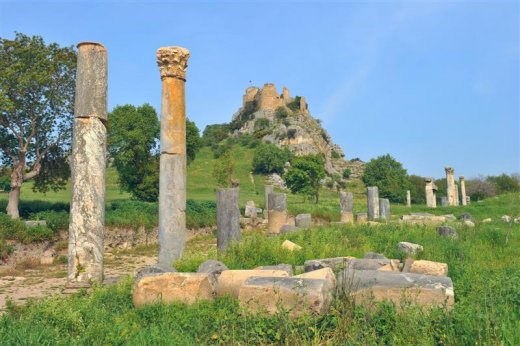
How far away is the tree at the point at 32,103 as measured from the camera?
22.7 metres

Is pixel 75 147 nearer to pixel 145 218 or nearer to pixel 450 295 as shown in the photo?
pixel 450 295

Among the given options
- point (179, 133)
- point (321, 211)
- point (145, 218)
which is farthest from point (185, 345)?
point (321, 211)

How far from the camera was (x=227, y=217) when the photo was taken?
14078 millimetres

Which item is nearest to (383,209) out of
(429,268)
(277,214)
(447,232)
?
(277,214)

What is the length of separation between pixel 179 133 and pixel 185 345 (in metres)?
8.47

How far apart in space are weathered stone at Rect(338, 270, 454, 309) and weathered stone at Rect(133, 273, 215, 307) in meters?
2.10

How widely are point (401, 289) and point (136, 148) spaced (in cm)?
3321

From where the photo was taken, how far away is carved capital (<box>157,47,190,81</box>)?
41.5 ft

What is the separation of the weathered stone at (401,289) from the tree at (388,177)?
66.8 meters

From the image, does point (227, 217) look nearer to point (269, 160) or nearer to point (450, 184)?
point (450, 184)

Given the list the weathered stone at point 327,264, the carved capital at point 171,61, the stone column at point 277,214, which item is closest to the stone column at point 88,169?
the carved capital at point 171,61

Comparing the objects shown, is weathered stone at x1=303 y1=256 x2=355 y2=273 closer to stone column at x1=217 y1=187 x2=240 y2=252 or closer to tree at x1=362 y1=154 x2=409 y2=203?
stone column at x1=217 y1=187 x2=240 y2=252

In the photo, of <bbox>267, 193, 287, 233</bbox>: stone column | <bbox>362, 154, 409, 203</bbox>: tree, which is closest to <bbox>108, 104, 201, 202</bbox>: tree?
<bbox>267, 193, 287, 233</bbox>: stone column

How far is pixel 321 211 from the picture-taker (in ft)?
110
